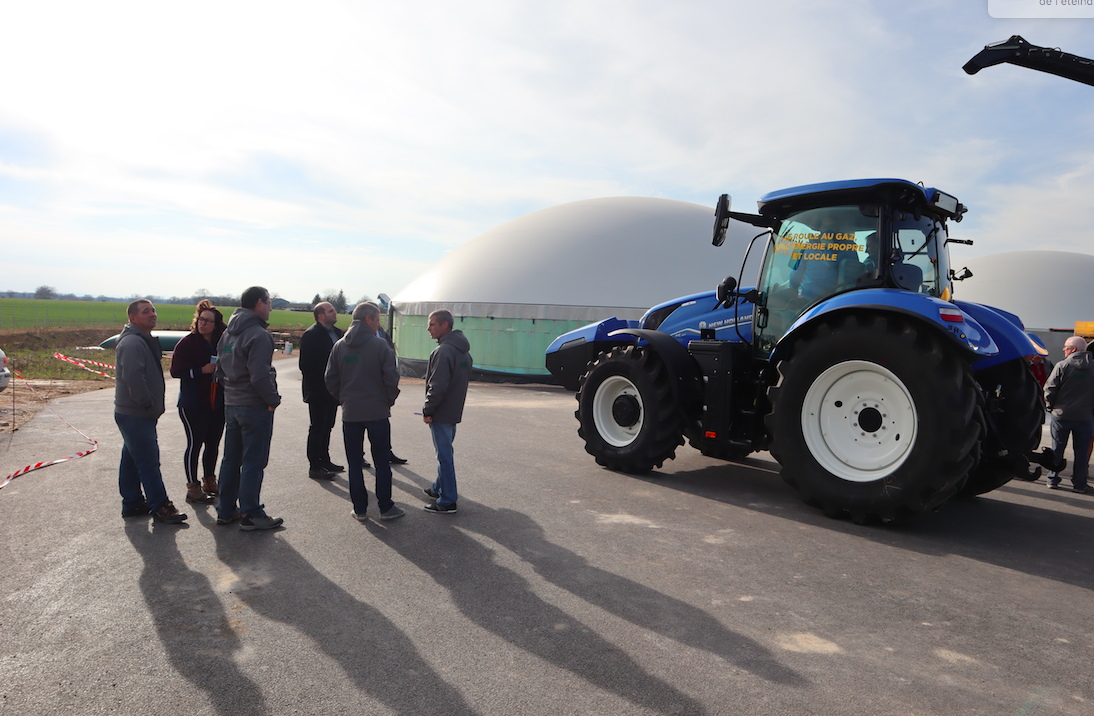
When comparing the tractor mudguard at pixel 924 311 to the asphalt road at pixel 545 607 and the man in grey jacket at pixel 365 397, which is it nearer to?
the asphalt road at pixel 545 607

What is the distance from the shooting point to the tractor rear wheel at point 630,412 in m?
6.68

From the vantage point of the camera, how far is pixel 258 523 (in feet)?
16.2

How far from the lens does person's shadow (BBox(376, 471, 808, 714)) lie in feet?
9.59

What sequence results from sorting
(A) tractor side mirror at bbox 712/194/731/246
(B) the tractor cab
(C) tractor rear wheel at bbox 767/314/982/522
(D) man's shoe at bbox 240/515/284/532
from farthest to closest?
1. (A) tractor side mirror at bbox 712/194/731/246
2. (B) the tractor cab
3. (D) man's shoe at bbox 240/515/284/532
4. (C) tractor rear wheel at bbox 767/314/982/522

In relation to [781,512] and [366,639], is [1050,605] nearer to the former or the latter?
[781,512]

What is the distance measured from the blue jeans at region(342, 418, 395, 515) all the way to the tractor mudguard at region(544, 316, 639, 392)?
3390 millimetres

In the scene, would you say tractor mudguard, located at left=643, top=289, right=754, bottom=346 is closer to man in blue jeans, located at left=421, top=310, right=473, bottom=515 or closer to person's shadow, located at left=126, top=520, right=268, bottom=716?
man in blue jeans, located at left=421, top=310, right=473, bottom=515

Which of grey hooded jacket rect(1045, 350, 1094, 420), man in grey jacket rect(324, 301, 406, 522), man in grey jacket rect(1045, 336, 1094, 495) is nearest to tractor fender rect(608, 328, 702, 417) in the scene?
man in grey jacket rect(324, 301, 406, 522)

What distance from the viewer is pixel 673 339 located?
23.3 feet

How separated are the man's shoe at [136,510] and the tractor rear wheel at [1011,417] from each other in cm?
708

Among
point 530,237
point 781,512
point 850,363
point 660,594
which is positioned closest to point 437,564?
point 660,594

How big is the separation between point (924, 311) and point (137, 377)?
239 inches

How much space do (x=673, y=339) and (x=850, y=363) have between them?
216 cm

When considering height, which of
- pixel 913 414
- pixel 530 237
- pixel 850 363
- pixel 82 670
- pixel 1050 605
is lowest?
pixel 82 670
